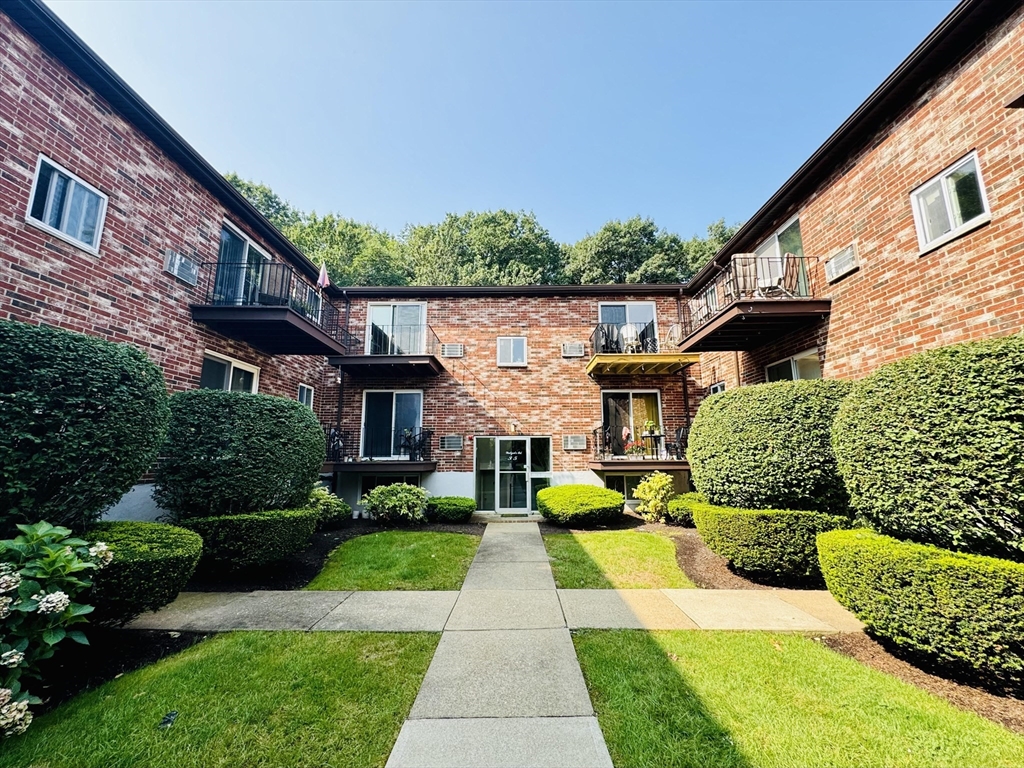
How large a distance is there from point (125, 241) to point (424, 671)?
7.75 metres

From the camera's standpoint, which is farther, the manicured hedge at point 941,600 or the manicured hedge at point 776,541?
the manicured hedge at point 776,541

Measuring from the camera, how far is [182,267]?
7.42 m

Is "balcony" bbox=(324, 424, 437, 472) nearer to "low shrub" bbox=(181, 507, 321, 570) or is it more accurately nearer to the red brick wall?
the red brick wall

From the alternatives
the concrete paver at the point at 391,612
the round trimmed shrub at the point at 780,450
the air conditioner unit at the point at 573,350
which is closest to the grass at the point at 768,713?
the concrete paver at the point at 391,612

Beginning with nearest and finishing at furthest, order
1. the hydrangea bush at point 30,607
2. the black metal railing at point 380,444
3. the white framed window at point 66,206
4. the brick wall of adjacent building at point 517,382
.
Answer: the hydrangea bush at point 30,607 < the white framed window at point 66,206 < the black metal railing at point 380,444 < the brick wall of adjacent building at point 517,382

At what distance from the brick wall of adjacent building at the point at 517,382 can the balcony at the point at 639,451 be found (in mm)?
332

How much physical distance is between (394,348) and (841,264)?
10.9m

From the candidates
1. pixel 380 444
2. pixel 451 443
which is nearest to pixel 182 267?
pixel 380 444

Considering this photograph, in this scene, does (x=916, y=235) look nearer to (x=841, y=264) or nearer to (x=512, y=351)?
(x=841, y=264)

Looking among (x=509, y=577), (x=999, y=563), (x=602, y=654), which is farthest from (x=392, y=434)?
(x=999, y=563)

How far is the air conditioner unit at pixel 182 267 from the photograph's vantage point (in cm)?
715

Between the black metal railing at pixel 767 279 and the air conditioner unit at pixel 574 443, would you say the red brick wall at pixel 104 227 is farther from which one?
the black metal railing at pixel 767 279

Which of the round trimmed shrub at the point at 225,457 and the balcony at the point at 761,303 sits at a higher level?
the balcony at the point at 761,303

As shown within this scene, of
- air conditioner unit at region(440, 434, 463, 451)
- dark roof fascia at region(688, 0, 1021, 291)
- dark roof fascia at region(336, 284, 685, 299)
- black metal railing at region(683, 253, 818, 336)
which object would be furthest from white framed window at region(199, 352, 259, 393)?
dark roof fascia at region(688, 0, 1021, 291)
